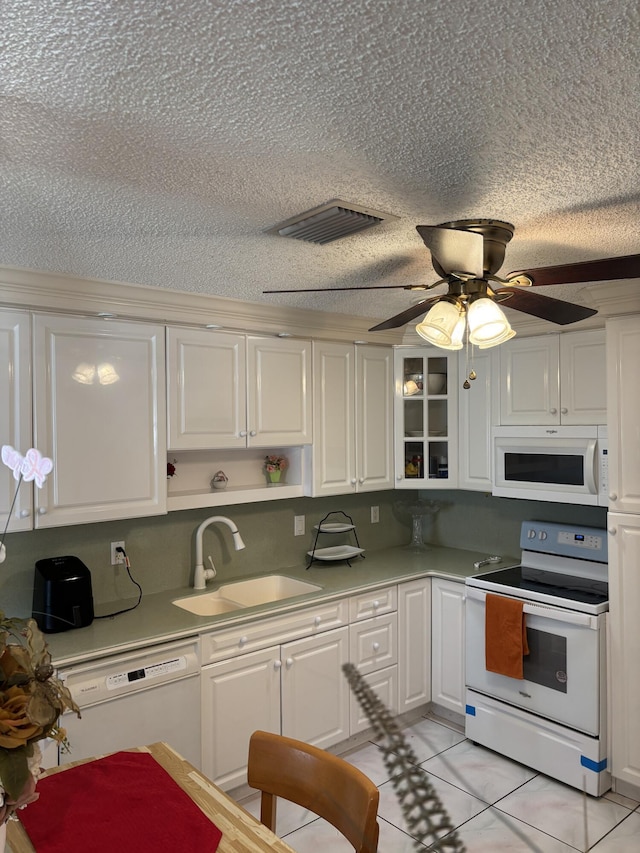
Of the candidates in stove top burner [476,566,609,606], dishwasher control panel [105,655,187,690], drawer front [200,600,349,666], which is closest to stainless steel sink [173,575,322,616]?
drawer front [200,600,349,666]

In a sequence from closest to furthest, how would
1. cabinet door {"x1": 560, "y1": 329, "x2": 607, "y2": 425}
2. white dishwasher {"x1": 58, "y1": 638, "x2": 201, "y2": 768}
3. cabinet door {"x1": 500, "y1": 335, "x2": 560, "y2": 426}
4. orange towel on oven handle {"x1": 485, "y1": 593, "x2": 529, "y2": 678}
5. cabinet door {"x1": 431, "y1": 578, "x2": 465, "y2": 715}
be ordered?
white dishwasher {"x1": 58, "y1": 638, "x2": 201, "y2": 768} → orange towel on oven handle {"x1": 485, "y1": 593, "x2": 529, "y2": 678} → cabinet door {"x1": 560, "y1": 329, "x2": 607, "y2": 425} → cabinet door {"x1": 500, "y1": 335, "x2": 560, "y2": 426} → cabinet door {"x1": 431, "y1": 578, "x2": 465, "y2": 715}

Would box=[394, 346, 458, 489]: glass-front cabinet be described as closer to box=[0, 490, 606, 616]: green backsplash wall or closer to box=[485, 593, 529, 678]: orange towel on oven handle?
box=[0, 490, 606, 616]: green backsplash wall

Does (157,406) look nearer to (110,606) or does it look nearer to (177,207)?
(110,606)

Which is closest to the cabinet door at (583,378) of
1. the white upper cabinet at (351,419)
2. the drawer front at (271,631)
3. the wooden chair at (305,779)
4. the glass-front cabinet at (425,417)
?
the glass-front cabinet at (425,417)

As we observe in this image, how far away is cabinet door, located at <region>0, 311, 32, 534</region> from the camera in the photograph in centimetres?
247

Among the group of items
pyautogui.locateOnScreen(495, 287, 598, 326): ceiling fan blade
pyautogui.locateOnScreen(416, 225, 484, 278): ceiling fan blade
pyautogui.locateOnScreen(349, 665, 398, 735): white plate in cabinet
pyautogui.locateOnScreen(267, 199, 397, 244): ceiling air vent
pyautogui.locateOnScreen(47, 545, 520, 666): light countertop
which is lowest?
pyautogui.locateOnScreen(349, 665, 398, 735): white plate in cabinet

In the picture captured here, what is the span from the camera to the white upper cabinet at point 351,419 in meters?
3.59

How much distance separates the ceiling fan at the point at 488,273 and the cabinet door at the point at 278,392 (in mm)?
1193

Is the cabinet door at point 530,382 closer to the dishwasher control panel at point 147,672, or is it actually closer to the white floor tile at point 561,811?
the white floor tile at point 561,811

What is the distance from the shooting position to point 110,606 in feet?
9.78

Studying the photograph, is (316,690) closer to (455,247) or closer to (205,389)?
(205,389)

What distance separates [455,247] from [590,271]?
1.26ft

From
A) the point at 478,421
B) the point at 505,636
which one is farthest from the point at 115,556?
the point at 478,421

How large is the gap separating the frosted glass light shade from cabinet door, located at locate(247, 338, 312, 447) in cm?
158
